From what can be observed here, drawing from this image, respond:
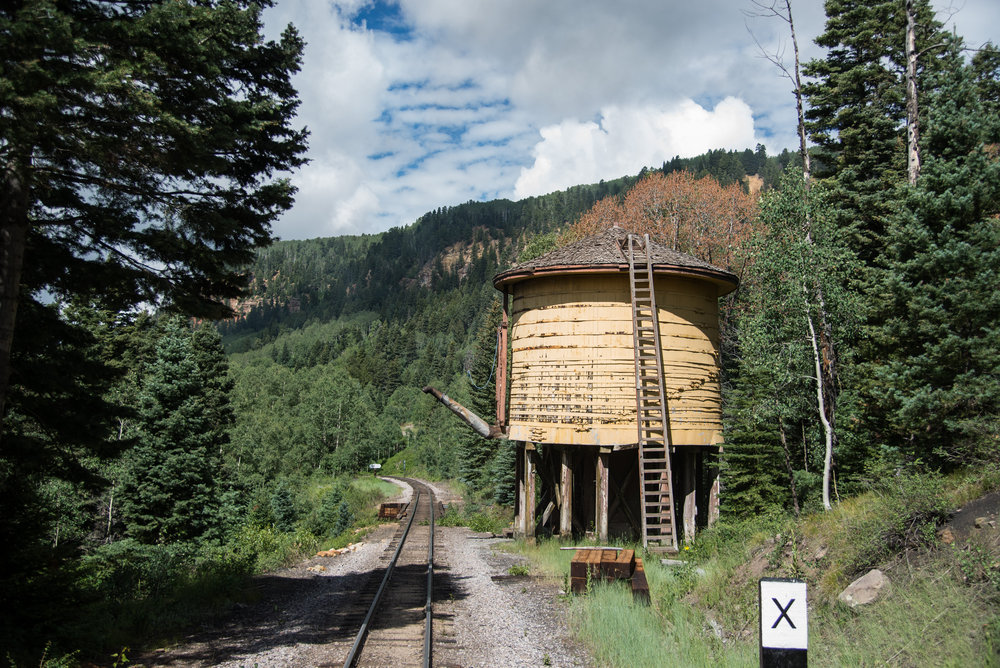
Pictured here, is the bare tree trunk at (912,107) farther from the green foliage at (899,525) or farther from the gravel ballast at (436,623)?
the gravel ballast at (436,623)

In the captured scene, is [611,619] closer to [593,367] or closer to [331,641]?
[331,641]

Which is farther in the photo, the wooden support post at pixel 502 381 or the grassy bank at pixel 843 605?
the wooden support post at pixel 502 381

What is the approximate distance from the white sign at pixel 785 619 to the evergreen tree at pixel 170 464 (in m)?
18.5

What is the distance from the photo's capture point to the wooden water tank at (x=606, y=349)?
1550cm

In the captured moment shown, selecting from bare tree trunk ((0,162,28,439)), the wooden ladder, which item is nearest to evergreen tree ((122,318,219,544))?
the wooden ladder

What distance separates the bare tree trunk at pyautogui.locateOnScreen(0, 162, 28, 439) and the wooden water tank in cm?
1086

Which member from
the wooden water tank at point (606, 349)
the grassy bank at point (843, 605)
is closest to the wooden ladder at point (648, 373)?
the wooden water tank at point (606, 349)

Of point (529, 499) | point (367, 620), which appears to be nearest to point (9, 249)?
point (367, 620)

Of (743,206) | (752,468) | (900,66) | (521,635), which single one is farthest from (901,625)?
(743,206)

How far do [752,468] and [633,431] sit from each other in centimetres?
523

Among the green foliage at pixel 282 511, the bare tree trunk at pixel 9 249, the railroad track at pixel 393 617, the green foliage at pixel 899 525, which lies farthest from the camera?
the green foliage at pixel 282 511

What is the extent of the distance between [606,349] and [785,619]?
1204 centimetres

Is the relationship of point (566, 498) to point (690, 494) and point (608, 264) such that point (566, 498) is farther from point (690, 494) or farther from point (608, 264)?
point (608, 264)

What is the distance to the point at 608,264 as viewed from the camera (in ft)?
51.0
